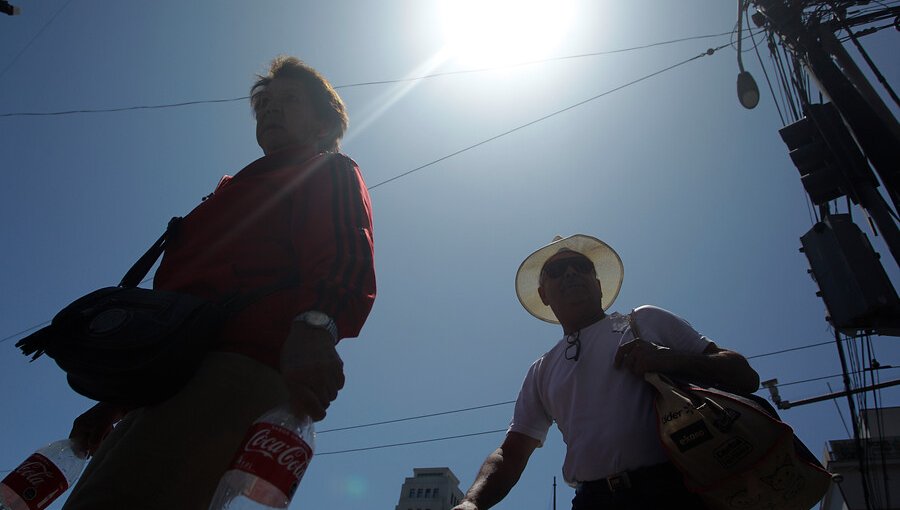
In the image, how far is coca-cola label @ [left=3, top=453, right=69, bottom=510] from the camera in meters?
1.74

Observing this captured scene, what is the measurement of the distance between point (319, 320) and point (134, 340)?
46cm

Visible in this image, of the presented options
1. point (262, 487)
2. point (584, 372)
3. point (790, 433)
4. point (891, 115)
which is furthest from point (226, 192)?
point (891, 115)

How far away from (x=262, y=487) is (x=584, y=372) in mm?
1601

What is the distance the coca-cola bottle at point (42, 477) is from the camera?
1730 mm

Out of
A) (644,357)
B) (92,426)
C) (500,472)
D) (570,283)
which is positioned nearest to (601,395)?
(644,357)

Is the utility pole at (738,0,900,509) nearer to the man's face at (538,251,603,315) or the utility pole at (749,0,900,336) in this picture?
the utility pole at (749,0,900,336)

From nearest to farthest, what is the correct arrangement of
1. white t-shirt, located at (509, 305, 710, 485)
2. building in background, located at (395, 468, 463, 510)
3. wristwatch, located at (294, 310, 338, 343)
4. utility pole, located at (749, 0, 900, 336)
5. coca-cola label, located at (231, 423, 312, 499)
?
coca-cola label, located at (231, 423, 312, 499)
wristwatch, located at (294, 310, 338, 343)
white t-shirt, located at (509, 305, 710, 485)
utility pole, located at (749, 0, 900, 336)
building in background, located at (395, 468, 463, 510)

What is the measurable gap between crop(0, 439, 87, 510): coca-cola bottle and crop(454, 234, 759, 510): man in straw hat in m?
1.41

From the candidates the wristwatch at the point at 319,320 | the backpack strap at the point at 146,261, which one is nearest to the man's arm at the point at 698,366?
the wristwatch at the point at 319,320

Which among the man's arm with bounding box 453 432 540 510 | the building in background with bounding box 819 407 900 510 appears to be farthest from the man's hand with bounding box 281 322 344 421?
the building in background with bounding box 819 407 900 510

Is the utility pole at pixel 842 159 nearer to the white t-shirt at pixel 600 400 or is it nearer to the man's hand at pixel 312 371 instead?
the white t-shirt at pixel 600 400

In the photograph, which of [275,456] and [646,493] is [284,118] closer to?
[275,456]

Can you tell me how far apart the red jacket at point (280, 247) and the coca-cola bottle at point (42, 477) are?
68cm

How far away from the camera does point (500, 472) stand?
2.48 meters
